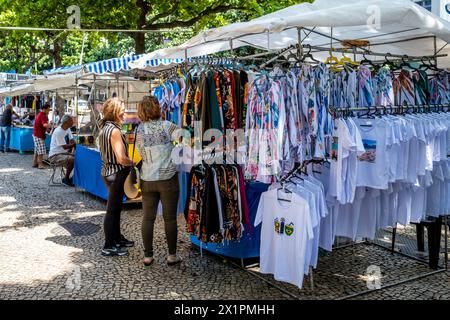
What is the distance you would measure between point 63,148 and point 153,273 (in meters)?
5.80

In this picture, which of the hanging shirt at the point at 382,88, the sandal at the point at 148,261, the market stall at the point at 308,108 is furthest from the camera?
the sandal at the point at 148,261

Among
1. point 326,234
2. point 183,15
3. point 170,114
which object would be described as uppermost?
point 183,15

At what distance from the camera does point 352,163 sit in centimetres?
412

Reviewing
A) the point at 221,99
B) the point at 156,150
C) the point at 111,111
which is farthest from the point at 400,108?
the point at 111,111

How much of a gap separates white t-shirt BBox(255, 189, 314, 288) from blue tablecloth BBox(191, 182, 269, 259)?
0.66 meters

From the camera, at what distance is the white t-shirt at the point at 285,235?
152 inches

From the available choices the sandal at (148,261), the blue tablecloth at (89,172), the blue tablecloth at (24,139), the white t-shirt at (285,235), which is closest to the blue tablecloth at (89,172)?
the blue tablecloth at (89,172)

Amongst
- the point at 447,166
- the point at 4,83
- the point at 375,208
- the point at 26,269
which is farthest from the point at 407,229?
the point at 4,83

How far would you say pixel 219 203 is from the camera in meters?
4.52

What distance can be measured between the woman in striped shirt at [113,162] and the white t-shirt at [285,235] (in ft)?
6.40

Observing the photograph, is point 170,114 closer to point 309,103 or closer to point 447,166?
point 309,103

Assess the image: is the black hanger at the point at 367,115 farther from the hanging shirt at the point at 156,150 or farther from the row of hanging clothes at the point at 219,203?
the hanging shirt at the point at 156,150

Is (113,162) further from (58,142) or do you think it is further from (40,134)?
(40,134)
